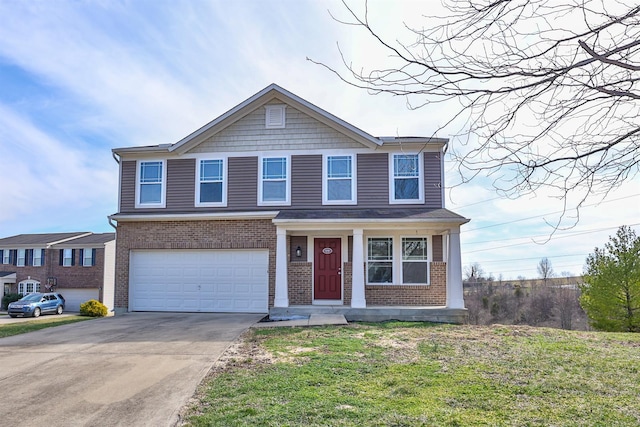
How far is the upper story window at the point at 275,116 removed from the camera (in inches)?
571

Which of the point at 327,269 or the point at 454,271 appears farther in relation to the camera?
the point at 327,269

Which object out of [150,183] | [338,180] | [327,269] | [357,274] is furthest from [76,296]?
[357,274]

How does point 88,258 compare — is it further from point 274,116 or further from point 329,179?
point 329,179

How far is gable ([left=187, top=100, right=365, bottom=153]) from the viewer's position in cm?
1427

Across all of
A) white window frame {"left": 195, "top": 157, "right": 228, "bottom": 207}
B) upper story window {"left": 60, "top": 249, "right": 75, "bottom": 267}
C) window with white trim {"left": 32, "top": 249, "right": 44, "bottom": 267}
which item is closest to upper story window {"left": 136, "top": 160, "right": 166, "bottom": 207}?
white window frame {"left": 195, "top": 157, "right": 228, "bottom": 207}

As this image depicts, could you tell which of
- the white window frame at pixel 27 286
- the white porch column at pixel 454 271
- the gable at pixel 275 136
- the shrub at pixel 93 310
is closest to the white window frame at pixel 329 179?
the gable at pixel 275 136

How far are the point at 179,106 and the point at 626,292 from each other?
1621 cm

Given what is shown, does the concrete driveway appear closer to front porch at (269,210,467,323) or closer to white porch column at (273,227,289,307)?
white porch column at (273,227,289,307)

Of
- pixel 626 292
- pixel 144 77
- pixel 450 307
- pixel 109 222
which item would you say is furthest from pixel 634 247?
pixel 109 222

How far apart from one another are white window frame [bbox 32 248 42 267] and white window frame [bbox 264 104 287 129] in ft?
98.8

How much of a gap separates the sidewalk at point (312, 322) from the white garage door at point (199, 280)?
2653 mm

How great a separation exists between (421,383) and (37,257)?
3869 cm

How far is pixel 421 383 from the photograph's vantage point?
550cm

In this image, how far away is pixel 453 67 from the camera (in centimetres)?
353
